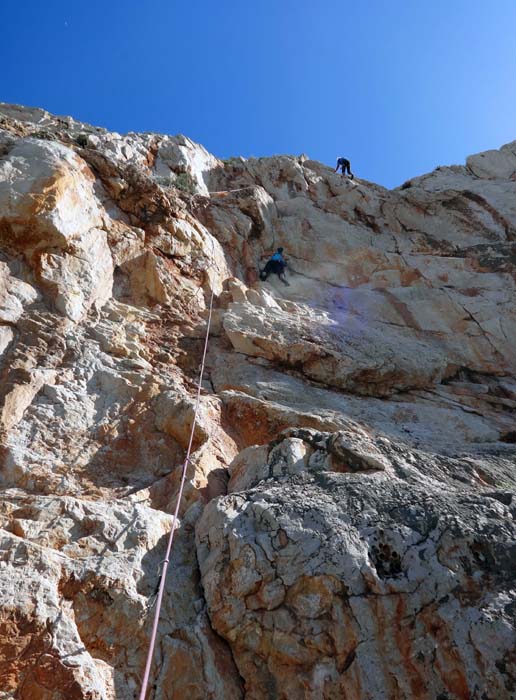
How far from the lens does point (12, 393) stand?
5.87 meters

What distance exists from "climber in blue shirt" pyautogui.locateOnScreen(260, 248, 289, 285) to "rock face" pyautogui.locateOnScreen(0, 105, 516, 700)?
30 centimetres

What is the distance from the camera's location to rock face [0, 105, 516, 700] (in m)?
3.61

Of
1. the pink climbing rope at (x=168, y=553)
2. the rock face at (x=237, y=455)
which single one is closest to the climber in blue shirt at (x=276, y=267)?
the rock face at (x=237, y=455)

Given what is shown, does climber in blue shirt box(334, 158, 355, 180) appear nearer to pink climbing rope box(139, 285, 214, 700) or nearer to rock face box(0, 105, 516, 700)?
rock face box(0, 105, 516, 700)

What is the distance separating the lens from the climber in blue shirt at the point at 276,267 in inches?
492

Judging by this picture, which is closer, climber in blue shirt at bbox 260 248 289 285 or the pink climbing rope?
the pink climbing rope

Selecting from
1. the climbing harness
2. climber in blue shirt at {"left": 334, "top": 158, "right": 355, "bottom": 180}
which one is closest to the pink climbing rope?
the climbing harness

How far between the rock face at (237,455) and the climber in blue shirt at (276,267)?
0.30 meters

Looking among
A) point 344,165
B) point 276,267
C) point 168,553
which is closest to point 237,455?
point 168,553

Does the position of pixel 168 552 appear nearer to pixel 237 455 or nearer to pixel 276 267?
pixel 237 455

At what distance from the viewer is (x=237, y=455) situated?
20.4 feet

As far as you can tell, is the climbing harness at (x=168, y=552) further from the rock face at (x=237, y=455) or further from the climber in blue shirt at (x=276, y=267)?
the climber in blue shirt at (x=276, y=267)

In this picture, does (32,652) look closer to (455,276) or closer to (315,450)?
(315,450)

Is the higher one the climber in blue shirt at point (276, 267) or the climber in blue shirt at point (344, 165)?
the climber in blue shirt at point (344, 165)
